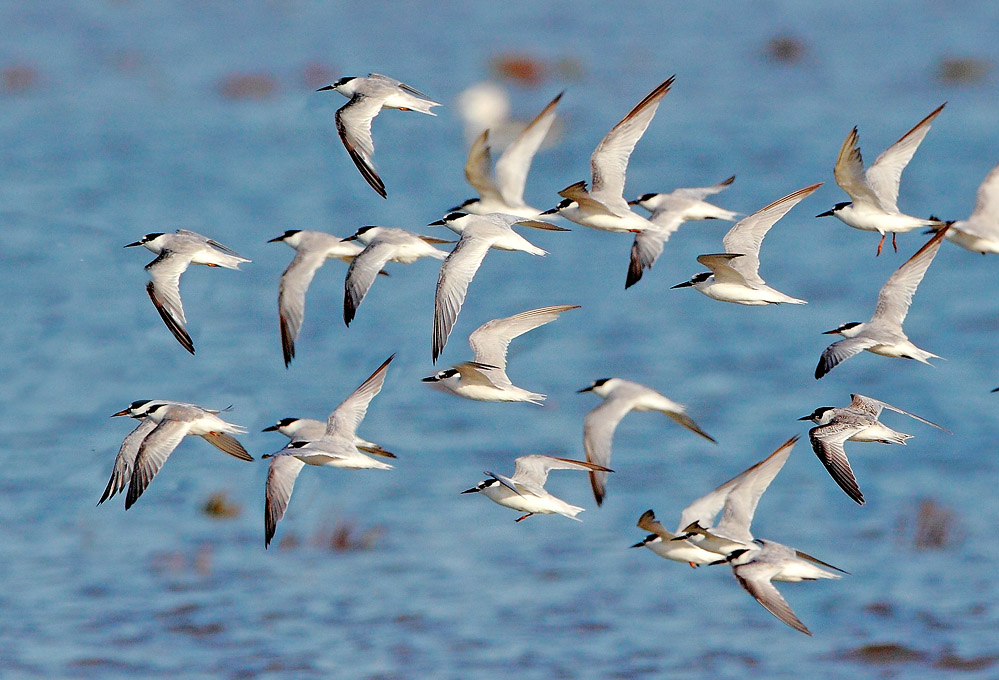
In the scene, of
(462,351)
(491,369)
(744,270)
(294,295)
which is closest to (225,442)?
(294,295)

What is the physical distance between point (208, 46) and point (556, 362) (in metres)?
18.9

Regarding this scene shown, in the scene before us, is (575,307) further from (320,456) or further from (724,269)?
(320,456)

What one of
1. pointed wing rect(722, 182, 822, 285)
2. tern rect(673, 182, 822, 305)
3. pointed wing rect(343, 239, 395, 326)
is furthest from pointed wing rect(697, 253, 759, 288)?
pointed wing rect(343, 239, 395, 326)

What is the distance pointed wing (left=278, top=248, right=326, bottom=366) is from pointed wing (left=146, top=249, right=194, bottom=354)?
2.57ft

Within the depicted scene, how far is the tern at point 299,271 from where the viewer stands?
11.2 m

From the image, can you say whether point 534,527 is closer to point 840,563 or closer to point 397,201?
point 840,563

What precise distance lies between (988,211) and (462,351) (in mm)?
14109

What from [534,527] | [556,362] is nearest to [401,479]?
[534,527]

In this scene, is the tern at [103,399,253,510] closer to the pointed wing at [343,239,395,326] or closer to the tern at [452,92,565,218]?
the pointed wing at [343,239,395,326]

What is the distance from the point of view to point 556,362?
84.3ft

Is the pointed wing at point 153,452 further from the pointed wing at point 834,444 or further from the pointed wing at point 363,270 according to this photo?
the pointed wing at point 834,444

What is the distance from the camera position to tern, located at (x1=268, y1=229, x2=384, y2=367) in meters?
11.2

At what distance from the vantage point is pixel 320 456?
11.4 metres

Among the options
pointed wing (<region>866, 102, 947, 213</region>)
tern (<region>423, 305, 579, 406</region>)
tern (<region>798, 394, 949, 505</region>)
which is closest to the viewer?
tern (<region>798, 394, 949, 505</region>)
